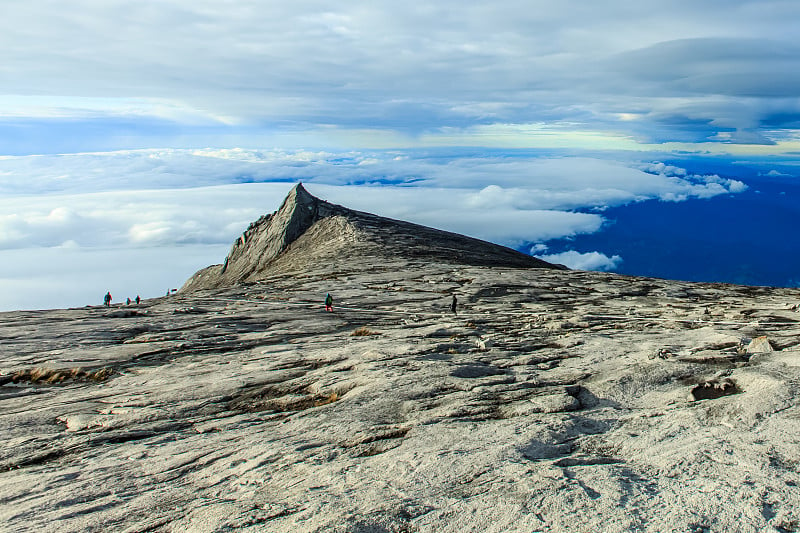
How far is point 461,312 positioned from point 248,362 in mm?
15966

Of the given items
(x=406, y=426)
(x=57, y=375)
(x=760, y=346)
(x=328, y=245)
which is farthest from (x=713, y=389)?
(x=328, y=245)

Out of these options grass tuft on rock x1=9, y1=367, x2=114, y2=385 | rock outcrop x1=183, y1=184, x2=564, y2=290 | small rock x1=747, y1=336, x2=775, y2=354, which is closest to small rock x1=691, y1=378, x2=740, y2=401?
small rock x1=747, y1=336, x2=775, y2=354

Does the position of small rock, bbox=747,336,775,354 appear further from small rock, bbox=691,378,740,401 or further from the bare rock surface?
small rock, bbox=691,378,740,401

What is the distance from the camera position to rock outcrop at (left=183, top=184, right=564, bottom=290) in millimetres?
61500

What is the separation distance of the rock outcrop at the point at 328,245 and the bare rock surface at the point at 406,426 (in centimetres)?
3166

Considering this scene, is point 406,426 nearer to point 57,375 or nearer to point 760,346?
point 760,346

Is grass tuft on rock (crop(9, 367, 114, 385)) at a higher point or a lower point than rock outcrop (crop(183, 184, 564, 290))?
lower

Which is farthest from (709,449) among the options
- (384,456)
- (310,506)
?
(310,506)

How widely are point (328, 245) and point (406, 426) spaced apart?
180 feet

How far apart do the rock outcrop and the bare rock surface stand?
31.7 metres

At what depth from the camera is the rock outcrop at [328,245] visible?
202 ft

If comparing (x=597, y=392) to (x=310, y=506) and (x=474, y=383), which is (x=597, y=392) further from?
(x=310, y=506)

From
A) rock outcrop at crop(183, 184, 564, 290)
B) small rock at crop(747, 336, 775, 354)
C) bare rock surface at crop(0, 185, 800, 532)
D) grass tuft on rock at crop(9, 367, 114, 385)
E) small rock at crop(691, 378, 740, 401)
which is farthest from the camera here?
rock outcrop at crop(183, 184, 564, 290)

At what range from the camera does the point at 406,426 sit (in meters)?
13.7
